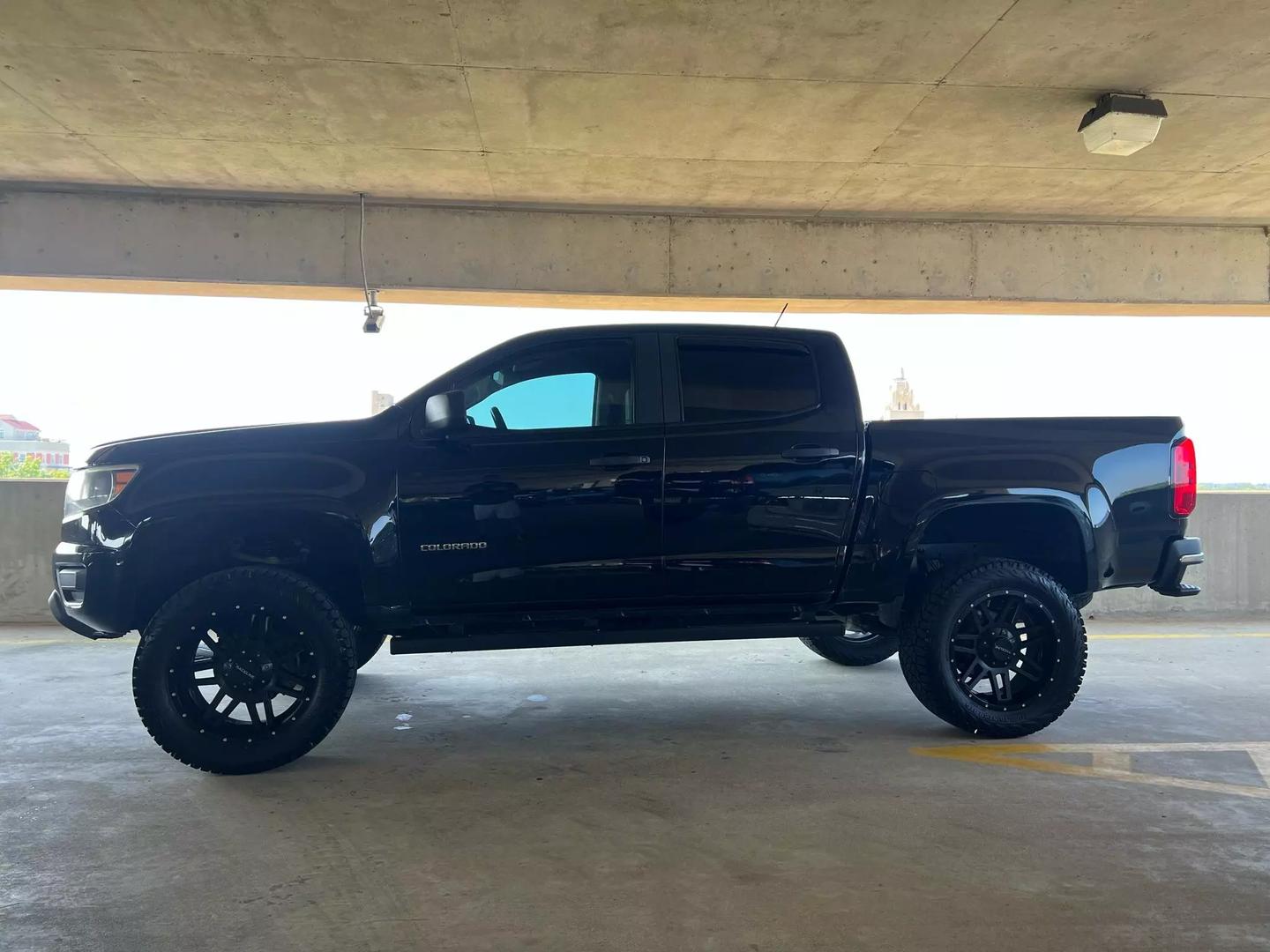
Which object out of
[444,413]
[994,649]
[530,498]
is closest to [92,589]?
[444,413]

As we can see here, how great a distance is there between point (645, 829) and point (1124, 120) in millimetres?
5674

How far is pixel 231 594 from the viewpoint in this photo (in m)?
4.15

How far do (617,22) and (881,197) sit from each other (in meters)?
3.89

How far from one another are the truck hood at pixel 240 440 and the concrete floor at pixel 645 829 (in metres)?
1.45

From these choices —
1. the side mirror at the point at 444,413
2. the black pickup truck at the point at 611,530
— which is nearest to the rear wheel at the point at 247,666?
the black pickup truck at the point at 611,530

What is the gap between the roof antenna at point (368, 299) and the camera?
8352mm

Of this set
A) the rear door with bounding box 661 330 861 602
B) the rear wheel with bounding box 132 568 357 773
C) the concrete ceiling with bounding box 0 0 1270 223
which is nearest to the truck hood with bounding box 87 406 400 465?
the rear wheel with bounding box 132 568 357 773

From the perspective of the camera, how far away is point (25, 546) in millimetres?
8414

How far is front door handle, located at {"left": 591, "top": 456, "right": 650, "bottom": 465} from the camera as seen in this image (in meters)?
4.38

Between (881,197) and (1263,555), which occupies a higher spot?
(881,197)

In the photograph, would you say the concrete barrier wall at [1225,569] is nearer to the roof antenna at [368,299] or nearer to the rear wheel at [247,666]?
the roof antenna at [368,299]

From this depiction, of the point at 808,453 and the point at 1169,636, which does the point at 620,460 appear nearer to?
the point at 808,453

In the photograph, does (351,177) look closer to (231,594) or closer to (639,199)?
(639,199)

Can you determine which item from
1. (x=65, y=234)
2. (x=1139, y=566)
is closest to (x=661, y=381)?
(x=1139, y=566)
